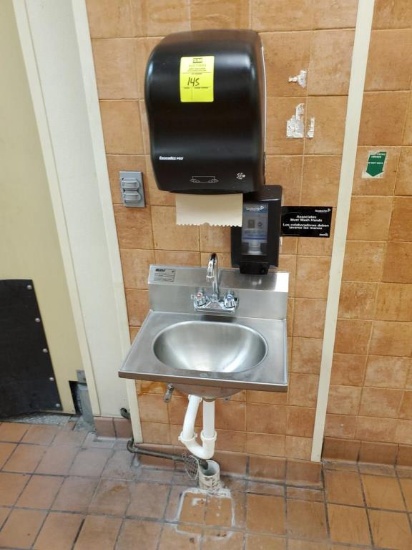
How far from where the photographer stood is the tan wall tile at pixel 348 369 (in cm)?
163

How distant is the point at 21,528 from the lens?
1679 millimetres

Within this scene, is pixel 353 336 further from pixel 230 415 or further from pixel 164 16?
pixel 164 16

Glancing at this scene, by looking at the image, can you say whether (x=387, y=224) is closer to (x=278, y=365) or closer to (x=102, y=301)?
(x=278, y=365)

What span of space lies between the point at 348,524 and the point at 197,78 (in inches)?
68.2

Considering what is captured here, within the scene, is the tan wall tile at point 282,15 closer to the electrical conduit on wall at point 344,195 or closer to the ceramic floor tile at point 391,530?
the electrical conduit on wall at point 344,195

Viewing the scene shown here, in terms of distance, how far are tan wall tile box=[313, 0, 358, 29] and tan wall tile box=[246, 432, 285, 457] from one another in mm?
1528

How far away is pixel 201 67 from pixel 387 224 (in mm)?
817

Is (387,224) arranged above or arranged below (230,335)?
above

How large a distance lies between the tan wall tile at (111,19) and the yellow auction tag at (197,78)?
35 centimetres

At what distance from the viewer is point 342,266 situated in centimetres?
143

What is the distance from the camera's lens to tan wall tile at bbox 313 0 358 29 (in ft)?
3.66

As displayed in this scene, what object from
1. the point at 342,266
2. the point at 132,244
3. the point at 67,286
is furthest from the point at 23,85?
the point at 342,266

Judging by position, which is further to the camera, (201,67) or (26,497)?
(26,497)

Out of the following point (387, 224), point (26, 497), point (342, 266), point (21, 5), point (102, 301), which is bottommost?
point (26, 497)
